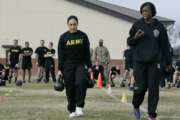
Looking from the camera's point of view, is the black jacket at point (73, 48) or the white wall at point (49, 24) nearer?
the black jacket at point (73, 48)

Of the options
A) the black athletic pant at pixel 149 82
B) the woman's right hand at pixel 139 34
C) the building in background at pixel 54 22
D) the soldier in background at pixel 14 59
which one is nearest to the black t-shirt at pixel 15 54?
the soldier in background at pixel 14 59

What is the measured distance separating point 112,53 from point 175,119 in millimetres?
31014

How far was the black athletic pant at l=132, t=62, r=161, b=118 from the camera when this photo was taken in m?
11.0

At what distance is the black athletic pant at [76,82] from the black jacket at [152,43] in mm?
1580

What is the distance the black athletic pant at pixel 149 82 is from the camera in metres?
11.0

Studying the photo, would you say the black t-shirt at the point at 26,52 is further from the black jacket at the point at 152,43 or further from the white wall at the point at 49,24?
the black jacket at the point at 152,43

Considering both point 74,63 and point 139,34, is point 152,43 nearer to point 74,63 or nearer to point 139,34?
point 139,34

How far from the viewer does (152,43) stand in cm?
1108

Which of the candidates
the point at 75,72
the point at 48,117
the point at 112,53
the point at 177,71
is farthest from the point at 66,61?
the point at 112,53

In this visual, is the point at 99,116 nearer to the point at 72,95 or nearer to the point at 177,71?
the point at 72,95

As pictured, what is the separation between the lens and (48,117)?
12.3m

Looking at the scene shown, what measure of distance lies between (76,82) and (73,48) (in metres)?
0.64

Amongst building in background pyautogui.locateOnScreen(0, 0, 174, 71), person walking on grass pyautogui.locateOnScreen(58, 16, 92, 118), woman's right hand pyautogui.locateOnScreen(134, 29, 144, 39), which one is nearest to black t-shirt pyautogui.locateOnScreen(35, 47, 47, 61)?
building in background pyautogui.locateOnScreen(0, 0, 174, 71)

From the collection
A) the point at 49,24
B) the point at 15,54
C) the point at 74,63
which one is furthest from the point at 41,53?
the point at 74,63
